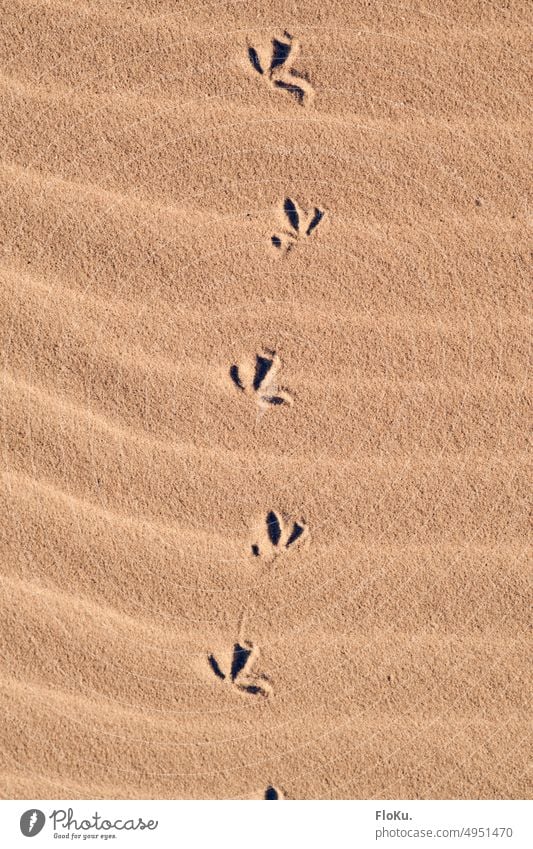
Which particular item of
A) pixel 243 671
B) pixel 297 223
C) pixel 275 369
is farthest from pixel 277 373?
pixel 243 671

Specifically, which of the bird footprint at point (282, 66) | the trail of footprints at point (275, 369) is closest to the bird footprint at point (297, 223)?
the trail of footprints at point (275, 369)

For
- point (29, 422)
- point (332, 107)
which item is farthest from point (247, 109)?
point (29, 422)

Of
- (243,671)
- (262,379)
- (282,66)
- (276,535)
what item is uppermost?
(282,66)

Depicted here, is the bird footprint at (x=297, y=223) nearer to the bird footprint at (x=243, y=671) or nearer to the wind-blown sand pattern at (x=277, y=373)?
the wind-blown sand pattern at (x=277, y=373)

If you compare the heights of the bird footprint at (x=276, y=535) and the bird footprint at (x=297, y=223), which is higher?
the bird footprint at (x=297, y=223)

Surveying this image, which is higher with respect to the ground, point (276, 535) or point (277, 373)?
point (277, 373)

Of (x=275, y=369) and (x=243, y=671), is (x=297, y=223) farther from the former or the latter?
(x=243, y=671)
